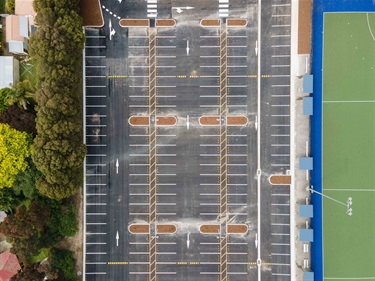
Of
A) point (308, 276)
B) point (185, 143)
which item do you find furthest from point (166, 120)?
point (308, 276)

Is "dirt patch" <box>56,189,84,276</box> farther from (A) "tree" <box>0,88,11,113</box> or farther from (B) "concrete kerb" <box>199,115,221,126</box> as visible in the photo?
(B) "concrete kerb" <box>199,115,221,126</box>

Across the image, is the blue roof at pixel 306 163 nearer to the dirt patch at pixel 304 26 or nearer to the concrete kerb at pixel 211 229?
the concrete kerb at pixel 211 229

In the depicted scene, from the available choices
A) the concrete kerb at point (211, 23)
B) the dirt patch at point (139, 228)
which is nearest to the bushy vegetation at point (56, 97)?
the dirt patch at point (139, 228)

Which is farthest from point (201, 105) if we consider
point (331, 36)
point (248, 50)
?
point (331, 36)

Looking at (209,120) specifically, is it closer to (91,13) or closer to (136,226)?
(136,226)

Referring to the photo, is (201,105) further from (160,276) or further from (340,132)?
(160,276)
